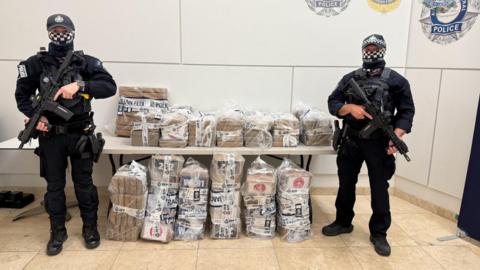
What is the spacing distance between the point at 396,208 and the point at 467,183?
2.63 ft

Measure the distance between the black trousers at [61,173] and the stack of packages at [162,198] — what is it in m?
0.44

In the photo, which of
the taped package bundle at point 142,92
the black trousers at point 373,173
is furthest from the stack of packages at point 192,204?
the black trousers at point 373,173

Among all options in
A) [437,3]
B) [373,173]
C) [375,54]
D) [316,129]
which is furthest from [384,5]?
[373,173]

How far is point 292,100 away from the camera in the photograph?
11.1 ft

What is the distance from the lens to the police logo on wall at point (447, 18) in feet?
Answer: 9.34

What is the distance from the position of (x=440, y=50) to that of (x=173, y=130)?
2.60m

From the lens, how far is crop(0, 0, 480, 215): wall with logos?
3115mm

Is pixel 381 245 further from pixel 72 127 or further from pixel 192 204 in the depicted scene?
pixel 72 127

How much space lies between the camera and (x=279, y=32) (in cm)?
325

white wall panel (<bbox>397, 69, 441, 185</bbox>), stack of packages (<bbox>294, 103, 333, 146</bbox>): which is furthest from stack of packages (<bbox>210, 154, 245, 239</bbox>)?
white wall panel (<bbox>397, 69, 441, 185</bbox>)

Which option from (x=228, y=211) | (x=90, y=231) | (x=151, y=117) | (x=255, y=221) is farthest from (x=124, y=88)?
(x=255, y=221)

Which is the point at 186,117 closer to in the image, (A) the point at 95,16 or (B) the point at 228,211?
(B) the point at 228,211

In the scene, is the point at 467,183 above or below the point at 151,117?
below

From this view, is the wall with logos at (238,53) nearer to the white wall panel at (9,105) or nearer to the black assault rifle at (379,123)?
the white wall panel at (9,105)
